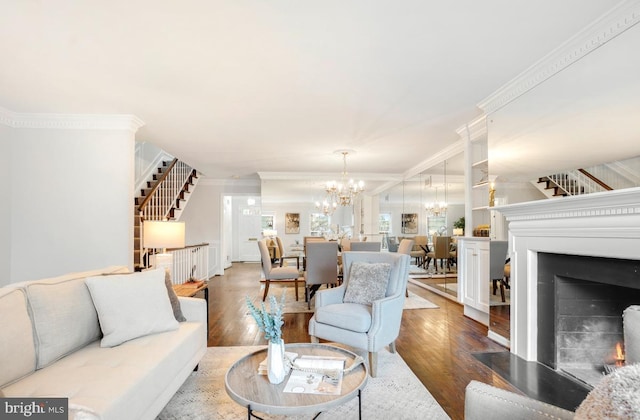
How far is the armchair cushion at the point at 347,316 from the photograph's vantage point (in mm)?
2686

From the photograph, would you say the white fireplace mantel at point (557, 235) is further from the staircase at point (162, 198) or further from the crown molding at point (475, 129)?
the staircase at point (162, 198)

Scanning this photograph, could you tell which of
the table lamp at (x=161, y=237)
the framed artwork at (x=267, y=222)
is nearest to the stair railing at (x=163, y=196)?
the table lamp at (x=161, y=237)

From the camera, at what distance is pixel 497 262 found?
343 centimetres

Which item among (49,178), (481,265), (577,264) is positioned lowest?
(481,265)

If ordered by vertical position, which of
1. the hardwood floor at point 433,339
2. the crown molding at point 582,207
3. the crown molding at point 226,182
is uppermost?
the crown molding at point 226,182

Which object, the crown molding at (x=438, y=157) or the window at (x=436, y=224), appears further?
the window at (x=436, y=224)

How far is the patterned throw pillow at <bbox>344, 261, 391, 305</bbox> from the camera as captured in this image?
306cm

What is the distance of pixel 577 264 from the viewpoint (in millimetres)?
2305

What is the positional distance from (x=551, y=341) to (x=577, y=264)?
633mm

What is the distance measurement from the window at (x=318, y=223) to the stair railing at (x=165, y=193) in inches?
118

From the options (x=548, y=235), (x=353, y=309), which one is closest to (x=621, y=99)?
(x=548, y=235)

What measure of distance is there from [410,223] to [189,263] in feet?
15.1

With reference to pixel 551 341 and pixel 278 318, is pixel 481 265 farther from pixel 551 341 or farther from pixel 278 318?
pixel 278 318

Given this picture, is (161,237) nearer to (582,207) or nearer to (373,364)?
(373,364)
